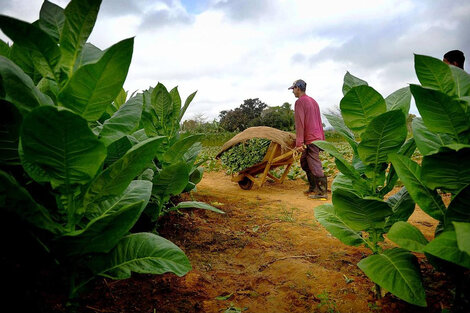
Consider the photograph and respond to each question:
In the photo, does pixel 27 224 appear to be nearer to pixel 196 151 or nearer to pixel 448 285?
pixel 196 151

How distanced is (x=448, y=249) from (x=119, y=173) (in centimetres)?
139

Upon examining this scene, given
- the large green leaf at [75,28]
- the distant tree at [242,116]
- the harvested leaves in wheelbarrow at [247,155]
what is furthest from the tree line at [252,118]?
the large green leaf at [75,28]

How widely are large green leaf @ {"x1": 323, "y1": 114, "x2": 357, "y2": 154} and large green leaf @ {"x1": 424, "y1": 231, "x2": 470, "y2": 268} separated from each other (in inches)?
27.8

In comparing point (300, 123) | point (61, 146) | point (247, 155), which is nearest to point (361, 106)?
point (61, 146)

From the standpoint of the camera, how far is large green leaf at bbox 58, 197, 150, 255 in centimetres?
110

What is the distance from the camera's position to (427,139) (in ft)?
4.86

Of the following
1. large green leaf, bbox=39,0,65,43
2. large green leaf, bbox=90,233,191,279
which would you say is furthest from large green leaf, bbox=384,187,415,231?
large green leaf, bbox=39,0,65,43

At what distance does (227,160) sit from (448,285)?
6.07 meters

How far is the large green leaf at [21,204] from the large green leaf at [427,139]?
5.67 ft

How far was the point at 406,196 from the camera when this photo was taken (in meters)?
1.72

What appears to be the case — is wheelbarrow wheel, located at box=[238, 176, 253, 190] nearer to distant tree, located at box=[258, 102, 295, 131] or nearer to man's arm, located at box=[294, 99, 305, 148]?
man's arm, located at box=[294, 99, 305, 148]

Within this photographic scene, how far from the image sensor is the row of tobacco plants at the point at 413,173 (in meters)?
1.25

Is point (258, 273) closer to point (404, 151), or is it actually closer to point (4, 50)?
point (404, 151)

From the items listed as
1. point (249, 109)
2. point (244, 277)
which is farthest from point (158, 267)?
point (249, 109)
